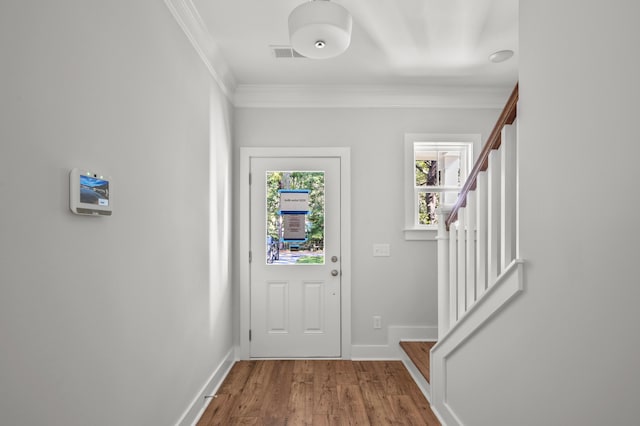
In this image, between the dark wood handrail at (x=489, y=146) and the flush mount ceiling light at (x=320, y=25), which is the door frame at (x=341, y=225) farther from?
the flush mount ceiling light at (x=320, y=25)

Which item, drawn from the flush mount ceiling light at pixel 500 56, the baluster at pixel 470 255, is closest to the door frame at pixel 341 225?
the flush mount ceiling light at pixel 500 56

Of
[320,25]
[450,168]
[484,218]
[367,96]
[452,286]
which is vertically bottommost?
[452,286]

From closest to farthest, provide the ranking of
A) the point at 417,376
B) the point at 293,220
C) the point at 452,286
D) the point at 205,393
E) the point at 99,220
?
the point at 99,220, the point at 452,286, the point at 205,393, the point at 417,376, the point at 293,220

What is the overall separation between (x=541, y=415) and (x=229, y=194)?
112 inches

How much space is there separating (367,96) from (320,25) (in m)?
1.70

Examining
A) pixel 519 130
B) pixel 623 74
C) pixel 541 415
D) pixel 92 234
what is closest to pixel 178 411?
pixel 92 234

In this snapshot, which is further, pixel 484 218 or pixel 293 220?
pixel 293 220

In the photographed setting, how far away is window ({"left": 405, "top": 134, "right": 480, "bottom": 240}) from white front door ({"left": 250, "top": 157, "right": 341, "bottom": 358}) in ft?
2.34

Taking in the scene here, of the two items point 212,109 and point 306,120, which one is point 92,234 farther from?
point 306,120

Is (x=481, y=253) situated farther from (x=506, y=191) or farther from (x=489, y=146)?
(x=489, y=146)

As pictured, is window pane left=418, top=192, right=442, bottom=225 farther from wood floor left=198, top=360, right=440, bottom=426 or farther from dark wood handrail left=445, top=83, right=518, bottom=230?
wood floor left=198, top=360, right=440, bottom=426

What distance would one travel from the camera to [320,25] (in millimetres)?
2098

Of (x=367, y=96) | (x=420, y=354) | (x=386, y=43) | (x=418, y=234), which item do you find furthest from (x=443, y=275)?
(x=367, y=96)

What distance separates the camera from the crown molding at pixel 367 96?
369cm
